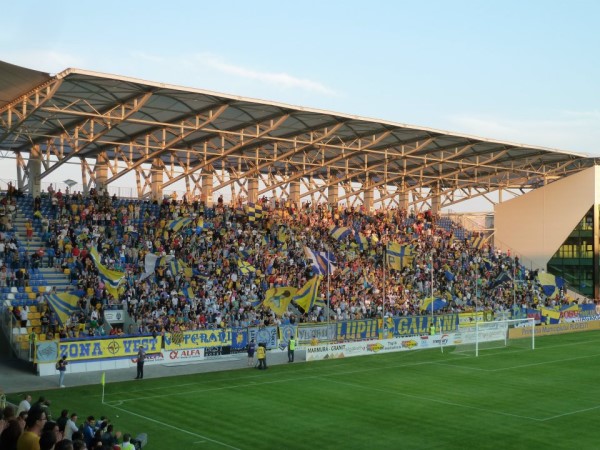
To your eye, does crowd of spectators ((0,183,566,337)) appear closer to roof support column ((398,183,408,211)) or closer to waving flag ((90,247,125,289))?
waving flag ((90,247,125,289))

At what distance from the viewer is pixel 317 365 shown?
36.3 m

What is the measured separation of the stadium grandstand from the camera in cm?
3712

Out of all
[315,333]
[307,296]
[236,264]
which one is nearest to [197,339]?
[307,296]

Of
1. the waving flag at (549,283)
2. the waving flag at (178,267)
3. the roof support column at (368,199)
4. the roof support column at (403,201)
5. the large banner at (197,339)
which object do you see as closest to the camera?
the large banner at (197,339)

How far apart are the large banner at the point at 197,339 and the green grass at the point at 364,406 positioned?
356 cm

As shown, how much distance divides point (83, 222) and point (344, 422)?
2578 centimetres

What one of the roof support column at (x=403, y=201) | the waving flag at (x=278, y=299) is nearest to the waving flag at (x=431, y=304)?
the waving flag at (x=278, y=299)

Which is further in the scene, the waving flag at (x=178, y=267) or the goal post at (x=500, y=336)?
the goal post at (x=500, y=336)

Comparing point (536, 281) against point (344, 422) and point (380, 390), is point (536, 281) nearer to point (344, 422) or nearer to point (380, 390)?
point (380, 390)

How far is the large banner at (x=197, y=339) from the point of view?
1400 inches

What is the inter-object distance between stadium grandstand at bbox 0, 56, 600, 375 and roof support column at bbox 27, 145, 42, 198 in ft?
0.50

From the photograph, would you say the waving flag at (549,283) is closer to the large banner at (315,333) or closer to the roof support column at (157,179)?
the large banner at (315,333)

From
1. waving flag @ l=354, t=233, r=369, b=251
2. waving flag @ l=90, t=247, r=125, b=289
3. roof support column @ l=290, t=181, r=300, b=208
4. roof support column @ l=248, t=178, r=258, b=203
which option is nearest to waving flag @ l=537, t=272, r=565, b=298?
waving flag @ l=354, t=233, r=369, b=251

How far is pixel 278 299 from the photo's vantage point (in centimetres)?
4006
